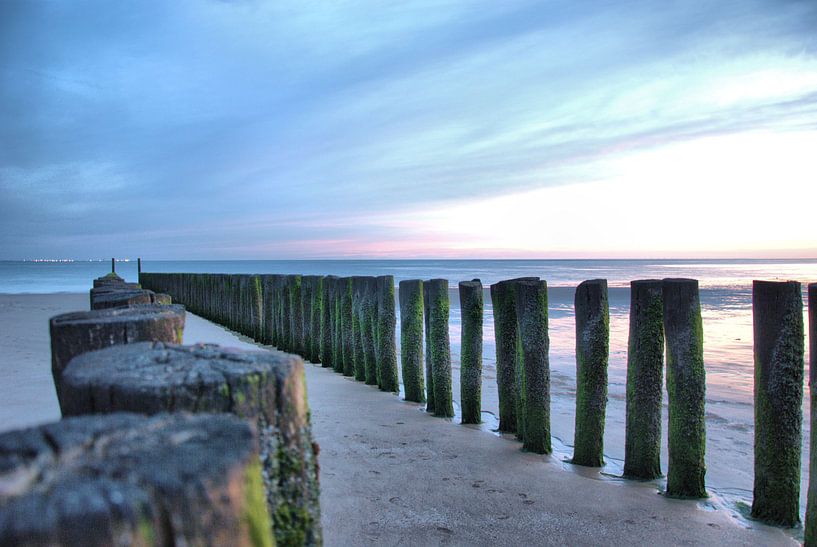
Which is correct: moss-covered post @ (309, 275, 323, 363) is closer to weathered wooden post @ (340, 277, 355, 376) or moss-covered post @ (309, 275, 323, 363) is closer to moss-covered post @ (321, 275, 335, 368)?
moss-covered post @ (321, 275, 335, 368)

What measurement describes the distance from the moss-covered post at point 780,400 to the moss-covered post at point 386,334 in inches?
135

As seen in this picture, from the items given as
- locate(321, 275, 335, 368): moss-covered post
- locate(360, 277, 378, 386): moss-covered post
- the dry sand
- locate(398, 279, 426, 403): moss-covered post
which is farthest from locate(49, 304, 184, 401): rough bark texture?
locate(321, 275, 335, 368): moss-covered post

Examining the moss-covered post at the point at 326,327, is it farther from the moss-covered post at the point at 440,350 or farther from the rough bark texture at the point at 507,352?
the rough bark texture at the point at 507,352

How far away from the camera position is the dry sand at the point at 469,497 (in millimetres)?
2922

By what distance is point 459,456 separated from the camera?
4043 millimetres

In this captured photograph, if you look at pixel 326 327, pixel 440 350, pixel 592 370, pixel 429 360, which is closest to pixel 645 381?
pixel 592 370

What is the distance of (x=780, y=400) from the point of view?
10.1ft

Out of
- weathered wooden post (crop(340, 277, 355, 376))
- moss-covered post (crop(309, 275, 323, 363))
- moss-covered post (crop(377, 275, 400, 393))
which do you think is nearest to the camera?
moss-covered post (crop(377, 275, 400, 393))

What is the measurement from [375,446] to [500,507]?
123 cm

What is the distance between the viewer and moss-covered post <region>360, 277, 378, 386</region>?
6.16 m

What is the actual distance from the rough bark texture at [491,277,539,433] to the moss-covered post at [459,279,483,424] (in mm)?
220

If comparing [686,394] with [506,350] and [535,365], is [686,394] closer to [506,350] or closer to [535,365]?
[535,365]

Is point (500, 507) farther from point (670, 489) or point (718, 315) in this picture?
point (718, 315)

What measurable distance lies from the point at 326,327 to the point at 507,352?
11.4ft
